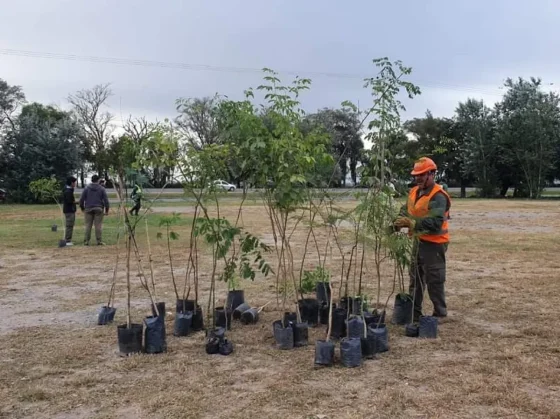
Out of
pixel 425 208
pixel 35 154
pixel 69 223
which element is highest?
pixel 35 154

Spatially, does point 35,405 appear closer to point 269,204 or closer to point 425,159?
point 269,204

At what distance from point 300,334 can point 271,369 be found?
697mm

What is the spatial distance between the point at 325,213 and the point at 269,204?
0.62 m

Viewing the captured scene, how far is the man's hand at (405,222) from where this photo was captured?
5.46 m

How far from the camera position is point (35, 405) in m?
4.12

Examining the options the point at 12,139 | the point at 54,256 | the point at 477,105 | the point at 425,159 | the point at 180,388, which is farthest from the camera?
the point at 477,105

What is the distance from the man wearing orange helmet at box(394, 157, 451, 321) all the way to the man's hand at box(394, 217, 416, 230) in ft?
0.82

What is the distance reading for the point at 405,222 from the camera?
555cm

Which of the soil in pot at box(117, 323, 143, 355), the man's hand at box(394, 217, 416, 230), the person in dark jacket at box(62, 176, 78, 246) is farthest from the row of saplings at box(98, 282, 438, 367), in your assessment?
the person in dark jacket at box(62, 176, 78, 246)

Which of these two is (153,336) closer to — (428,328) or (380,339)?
(380,339)

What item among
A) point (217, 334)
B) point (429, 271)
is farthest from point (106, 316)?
point (429, 271)

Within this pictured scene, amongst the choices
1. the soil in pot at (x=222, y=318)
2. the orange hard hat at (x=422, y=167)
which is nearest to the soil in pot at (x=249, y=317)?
the soil in pot at (x=222, y=318)

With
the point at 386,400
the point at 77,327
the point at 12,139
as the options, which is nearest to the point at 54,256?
the point at 77,327

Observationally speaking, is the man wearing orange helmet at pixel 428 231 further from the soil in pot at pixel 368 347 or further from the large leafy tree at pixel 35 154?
the large leafy tree at pixel 35 154
